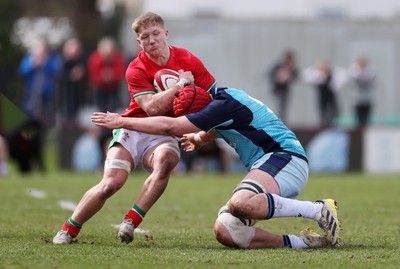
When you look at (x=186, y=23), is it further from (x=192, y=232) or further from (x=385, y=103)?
(x=192, y=232)

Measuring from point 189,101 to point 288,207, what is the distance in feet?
3.55

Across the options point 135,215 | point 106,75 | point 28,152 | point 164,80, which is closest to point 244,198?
point 135,215

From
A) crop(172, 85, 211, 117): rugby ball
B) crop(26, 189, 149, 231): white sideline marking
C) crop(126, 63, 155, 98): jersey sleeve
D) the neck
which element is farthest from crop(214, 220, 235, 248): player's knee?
crop(26, 189, 149, 231): white sideline marking

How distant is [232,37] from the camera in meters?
25.3

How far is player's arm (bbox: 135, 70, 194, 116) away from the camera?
26.2ft

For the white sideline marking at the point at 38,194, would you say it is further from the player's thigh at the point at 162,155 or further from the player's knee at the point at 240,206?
the player's knee at the point at 240,206

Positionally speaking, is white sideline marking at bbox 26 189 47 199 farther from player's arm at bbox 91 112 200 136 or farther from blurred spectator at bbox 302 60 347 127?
blurred spectator at bbox 302 60 347 127

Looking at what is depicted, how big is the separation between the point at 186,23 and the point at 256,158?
57.2ft

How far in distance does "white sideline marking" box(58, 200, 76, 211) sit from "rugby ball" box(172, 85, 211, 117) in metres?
4.42

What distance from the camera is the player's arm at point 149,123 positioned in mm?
7695

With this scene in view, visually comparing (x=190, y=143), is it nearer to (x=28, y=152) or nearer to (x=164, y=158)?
(x=164, y=158)

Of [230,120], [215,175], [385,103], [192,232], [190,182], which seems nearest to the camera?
[230,120]

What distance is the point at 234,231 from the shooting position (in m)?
7.89

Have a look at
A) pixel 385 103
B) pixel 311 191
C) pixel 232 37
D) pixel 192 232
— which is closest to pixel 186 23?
pixel 232 37
